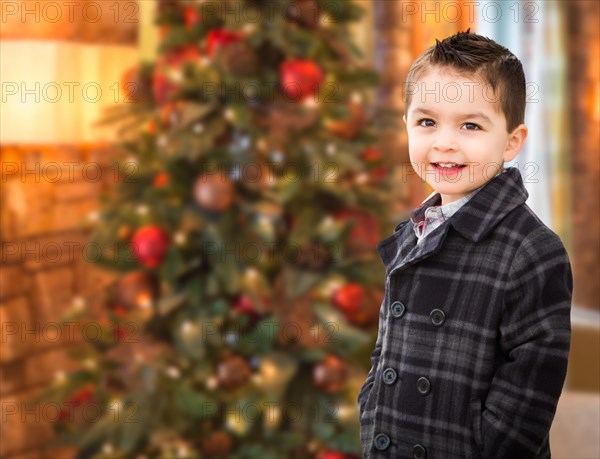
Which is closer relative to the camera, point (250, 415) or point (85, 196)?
point (250, 415)

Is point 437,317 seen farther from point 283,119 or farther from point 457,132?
point 283,119

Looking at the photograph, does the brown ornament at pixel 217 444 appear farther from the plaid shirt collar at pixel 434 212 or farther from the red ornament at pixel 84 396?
the plaid shirt collar at pixel 434 212

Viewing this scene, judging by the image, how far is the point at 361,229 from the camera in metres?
2.40

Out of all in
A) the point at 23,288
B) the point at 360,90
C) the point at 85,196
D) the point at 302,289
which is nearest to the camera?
the point at 302,289

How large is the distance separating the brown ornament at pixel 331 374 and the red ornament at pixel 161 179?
0.64 m

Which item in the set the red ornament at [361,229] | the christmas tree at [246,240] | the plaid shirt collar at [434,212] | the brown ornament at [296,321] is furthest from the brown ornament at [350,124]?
the plaid shirt collar at [434,212]

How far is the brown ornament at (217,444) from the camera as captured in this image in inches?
93.3

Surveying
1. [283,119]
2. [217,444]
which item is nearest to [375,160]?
[283,119]

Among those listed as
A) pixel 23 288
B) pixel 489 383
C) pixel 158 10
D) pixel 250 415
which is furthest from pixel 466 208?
pixel 23 288

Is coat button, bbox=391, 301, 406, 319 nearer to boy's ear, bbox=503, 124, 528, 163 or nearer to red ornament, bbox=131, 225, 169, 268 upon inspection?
boy's ear, bbox=503, 124, 528, 163

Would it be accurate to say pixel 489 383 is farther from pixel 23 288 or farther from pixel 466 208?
pixel 23 288

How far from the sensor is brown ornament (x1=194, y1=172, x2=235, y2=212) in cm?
227

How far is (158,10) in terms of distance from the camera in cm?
247

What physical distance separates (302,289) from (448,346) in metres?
1.28
